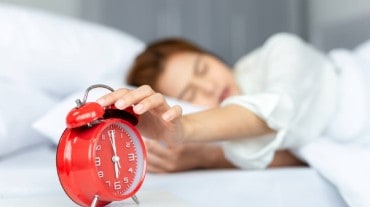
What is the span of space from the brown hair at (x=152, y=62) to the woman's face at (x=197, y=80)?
0.02 metres

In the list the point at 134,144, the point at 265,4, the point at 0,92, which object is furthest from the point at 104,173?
the point at 265,4

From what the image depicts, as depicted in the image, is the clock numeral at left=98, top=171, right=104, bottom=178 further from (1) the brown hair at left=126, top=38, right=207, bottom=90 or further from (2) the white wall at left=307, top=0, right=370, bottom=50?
(2) the white wall at left=307, top=0, right=370, bottom=50

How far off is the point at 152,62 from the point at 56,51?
9.3 inches

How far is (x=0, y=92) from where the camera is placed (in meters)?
1.22

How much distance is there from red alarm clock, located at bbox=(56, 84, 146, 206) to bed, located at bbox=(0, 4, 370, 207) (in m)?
0.05

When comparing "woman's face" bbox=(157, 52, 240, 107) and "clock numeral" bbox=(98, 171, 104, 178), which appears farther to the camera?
"woman's face" bbox=(157, 52, 240, 107)

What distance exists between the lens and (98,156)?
66 cm

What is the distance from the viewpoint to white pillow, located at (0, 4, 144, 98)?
1332 mm

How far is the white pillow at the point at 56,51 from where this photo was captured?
52.4 inches

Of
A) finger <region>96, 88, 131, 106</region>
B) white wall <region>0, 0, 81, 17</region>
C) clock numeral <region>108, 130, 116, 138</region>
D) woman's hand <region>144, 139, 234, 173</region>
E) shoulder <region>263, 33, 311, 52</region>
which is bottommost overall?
woman's hand <region>144, 139, 234, 173</region>

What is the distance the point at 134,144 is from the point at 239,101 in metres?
0.35

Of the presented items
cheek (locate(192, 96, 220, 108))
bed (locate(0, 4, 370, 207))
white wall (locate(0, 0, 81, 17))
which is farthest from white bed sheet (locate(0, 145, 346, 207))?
white wall (locate(0, 0, 81, 17))

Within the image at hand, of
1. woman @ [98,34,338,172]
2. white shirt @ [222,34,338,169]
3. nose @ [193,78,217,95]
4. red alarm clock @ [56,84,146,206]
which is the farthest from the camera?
nose @ [193,78,217,95]

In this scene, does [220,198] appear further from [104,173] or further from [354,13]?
[354,13]
